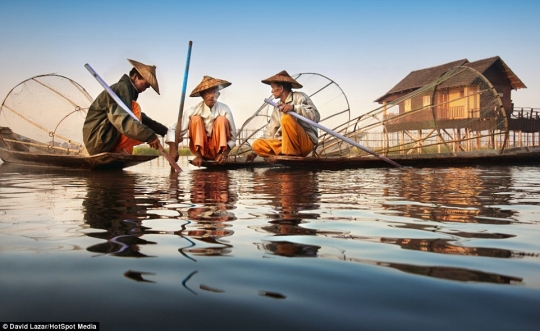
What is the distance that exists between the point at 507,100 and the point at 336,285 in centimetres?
2321

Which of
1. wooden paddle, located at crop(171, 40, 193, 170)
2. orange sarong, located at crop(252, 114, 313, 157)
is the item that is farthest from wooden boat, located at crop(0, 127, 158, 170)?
orange sarong, located at crop(252, 114, 313, 157)

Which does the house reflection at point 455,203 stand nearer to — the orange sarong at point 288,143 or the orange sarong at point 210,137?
the orange sarong at point 288,143

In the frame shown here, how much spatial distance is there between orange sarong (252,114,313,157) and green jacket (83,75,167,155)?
187cm

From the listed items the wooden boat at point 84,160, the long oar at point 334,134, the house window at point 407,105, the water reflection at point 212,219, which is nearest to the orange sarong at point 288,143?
the long oar at point 334,134

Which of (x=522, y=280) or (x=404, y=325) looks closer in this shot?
(x=404, y=325)

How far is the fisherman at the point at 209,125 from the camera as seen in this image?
22.5ft

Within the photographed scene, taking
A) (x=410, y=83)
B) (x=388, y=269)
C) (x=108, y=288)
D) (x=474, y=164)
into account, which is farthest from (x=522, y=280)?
(x=410, y=83)

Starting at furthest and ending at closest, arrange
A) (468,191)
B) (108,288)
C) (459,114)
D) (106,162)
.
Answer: (459,114) < (106,162) < (468,191) < (108,288)

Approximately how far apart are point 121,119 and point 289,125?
2328mm

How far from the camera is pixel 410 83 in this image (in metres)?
22.6

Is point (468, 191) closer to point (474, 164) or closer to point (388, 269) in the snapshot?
point (388, 269)

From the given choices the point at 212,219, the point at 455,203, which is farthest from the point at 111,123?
the point at 455,203

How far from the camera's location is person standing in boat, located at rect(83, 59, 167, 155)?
565 centimetres

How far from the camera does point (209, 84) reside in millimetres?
6855
